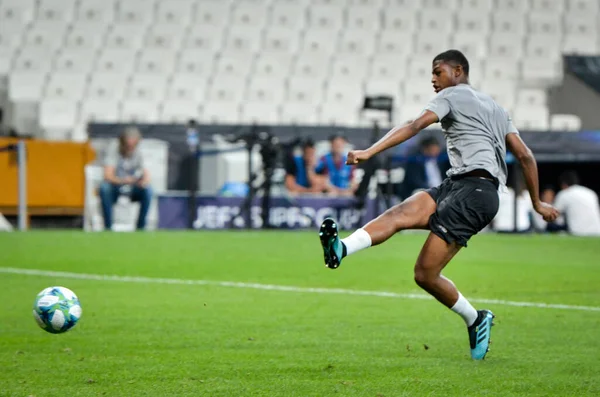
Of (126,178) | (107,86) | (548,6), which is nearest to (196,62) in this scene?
(107,86)

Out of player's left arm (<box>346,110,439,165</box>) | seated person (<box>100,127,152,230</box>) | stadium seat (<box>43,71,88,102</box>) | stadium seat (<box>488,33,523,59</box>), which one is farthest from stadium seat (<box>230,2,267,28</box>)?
player's left arm (<box>346,110,439,165</box>)

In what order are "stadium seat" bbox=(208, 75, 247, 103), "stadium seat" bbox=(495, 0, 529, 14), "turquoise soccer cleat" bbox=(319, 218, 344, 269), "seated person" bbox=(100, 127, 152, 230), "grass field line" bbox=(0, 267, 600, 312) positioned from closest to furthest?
1. "turquoise soccer cleat" bbox=(319, 218, 344, 269)
2. "grass field line" bbox=(0, 267, 600, 312)
3. "seated person" bbox=(100, 127, 152, 230)
4. "stadium seat" bbox=(208, 75, 247, 103)
5. "stadium seat" bbox=(495, 0, 529, 14)

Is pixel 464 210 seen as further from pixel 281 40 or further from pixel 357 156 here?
pixel 281 40

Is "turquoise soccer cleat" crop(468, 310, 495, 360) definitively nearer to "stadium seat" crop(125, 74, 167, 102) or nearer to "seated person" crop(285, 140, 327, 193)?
"seated person" crop(285, 140, 327, 193)

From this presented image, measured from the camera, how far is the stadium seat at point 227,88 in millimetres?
Answer: 26172

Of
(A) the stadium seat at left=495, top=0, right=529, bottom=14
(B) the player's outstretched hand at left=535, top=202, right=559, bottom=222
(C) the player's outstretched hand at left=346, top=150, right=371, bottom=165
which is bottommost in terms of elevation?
(B) the player's outstretched hand at left=535, top=202, right=559, bottom=222

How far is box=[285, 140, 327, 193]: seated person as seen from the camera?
20.4 m

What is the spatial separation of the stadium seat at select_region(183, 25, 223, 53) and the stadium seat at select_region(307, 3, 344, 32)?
7.76 feet

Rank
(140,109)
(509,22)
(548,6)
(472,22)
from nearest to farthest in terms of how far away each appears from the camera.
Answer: (140,109) → (472,22) → (509,22) → (548,6)

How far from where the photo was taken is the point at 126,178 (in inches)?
773

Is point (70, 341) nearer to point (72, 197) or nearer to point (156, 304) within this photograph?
point (156, 304)

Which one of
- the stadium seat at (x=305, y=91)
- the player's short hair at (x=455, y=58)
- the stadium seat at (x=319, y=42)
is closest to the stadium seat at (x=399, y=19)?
the stadium seat at (x=319, y=42)

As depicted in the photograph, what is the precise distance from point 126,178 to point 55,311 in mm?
13038

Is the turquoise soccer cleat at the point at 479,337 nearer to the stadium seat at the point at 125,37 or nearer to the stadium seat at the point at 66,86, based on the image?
the stadium seat at the point at 66,86
